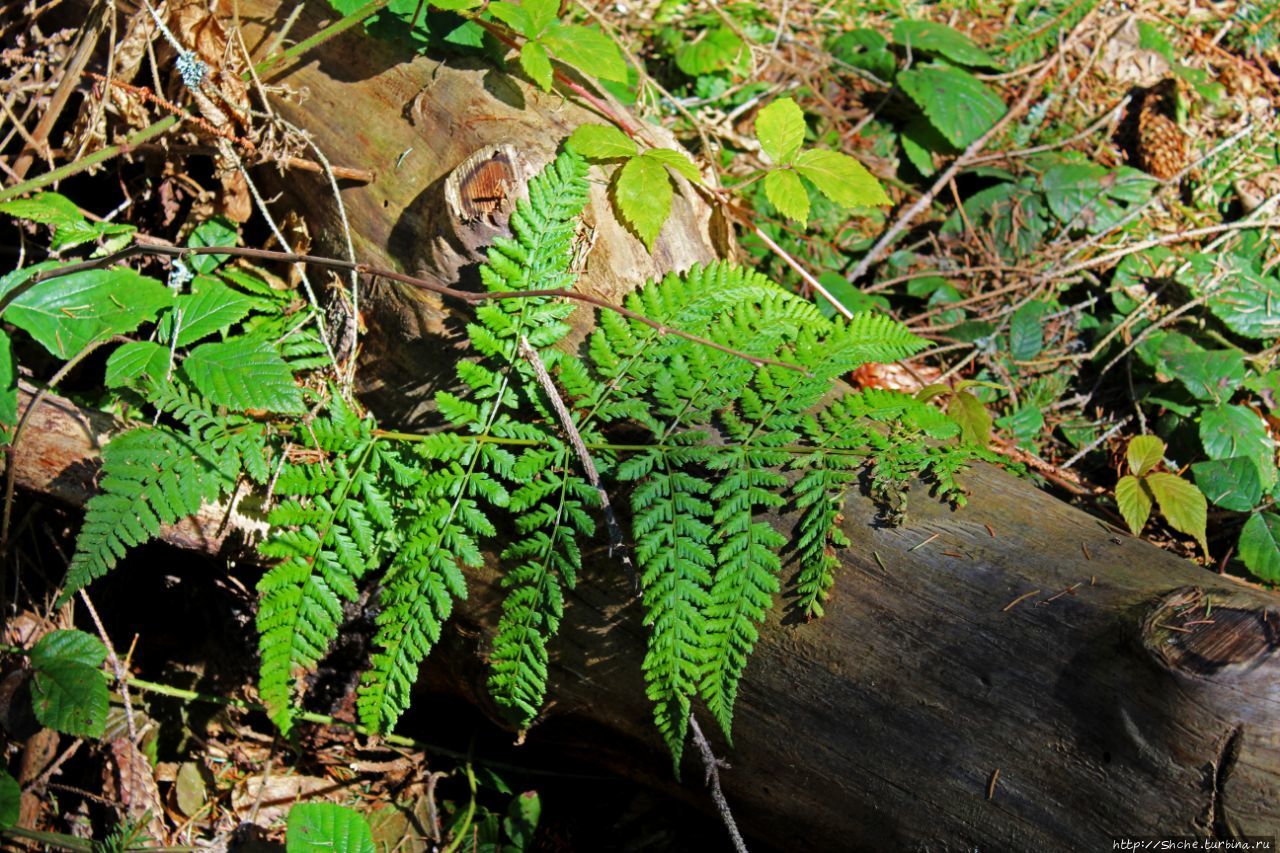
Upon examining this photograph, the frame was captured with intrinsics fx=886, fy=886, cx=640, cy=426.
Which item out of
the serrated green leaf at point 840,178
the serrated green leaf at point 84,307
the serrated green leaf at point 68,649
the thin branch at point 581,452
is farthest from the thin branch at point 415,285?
the serrated green leaf at point 68,649

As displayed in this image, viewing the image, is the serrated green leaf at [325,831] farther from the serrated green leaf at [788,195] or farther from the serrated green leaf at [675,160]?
the serrated green leaf at [788,195]

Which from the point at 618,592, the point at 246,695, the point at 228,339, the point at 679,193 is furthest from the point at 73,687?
the point at 679,193

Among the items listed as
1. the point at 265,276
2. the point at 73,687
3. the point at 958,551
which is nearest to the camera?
the point at 958,551

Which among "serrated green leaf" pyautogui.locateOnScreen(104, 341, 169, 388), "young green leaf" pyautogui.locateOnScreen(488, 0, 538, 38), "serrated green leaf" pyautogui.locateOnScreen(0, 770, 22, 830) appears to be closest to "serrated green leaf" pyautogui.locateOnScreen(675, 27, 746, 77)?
"young green leaf" pyautogui.locateOnScreen(488, 0, 538, 38)

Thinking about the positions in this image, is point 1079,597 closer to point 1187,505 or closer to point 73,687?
point 1187,505

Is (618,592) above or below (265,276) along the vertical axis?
below

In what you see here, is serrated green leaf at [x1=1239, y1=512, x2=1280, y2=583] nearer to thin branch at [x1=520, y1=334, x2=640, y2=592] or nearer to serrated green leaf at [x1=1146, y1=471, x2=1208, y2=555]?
serrated green leaf at [x1=1146, y1=471, x2=1208, y2=555]
